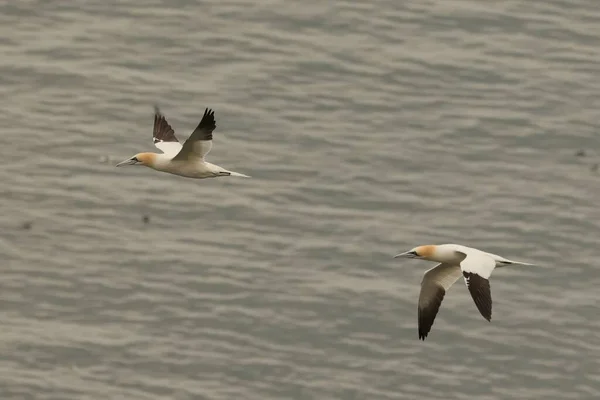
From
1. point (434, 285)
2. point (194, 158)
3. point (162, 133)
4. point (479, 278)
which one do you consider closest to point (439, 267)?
point (434, 285)

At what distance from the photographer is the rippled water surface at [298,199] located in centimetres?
3753

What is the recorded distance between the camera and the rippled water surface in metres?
37.5

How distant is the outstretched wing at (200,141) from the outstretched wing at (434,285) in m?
4.39

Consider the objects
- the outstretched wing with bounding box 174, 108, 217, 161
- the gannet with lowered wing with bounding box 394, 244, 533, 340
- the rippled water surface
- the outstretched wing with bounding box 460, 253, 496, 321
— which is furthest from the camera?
the rippled water surface

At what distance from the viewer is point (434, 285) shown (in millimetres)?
30828

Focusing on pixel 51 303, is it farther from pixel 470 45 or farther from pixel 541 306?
pixel 470 45

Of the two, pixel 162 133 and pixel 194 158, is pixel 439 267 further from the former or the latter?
pixel 162 133

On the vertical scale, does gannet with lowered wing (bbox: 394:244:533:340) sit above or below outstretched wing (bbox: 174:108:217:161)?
below

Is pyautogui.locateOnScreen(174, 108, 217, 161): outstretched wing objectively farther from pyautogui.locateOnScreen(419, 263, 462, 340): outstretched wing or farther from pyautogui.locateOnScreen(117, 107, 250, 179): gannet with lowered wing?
pyautogui.locateOnScreen(419, 263, 462, 340): outstretched wing

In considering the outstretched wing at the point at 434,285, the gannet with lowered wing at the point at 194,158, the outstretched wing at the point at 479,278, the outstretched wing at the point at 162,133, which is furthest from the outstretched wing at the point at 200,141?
the outstretched wing at the point at 479,278

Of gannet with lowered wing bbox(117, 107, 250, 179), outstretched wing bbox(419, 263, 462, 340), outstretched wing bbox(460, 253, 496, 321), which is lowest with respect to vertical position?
outstretched wing bbox(419, 263, 462, 340)

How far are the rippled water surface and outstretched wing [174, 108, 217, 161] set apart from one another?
24.7 ft

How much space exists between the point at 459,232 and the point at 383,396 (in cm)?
629

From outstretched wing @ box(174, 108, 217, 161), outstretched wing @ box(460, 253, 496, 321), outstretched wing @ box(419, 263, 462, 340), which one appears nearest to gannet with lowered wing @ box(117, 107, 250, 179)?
outstretched wing @ box(174, 108, 217, 161)
